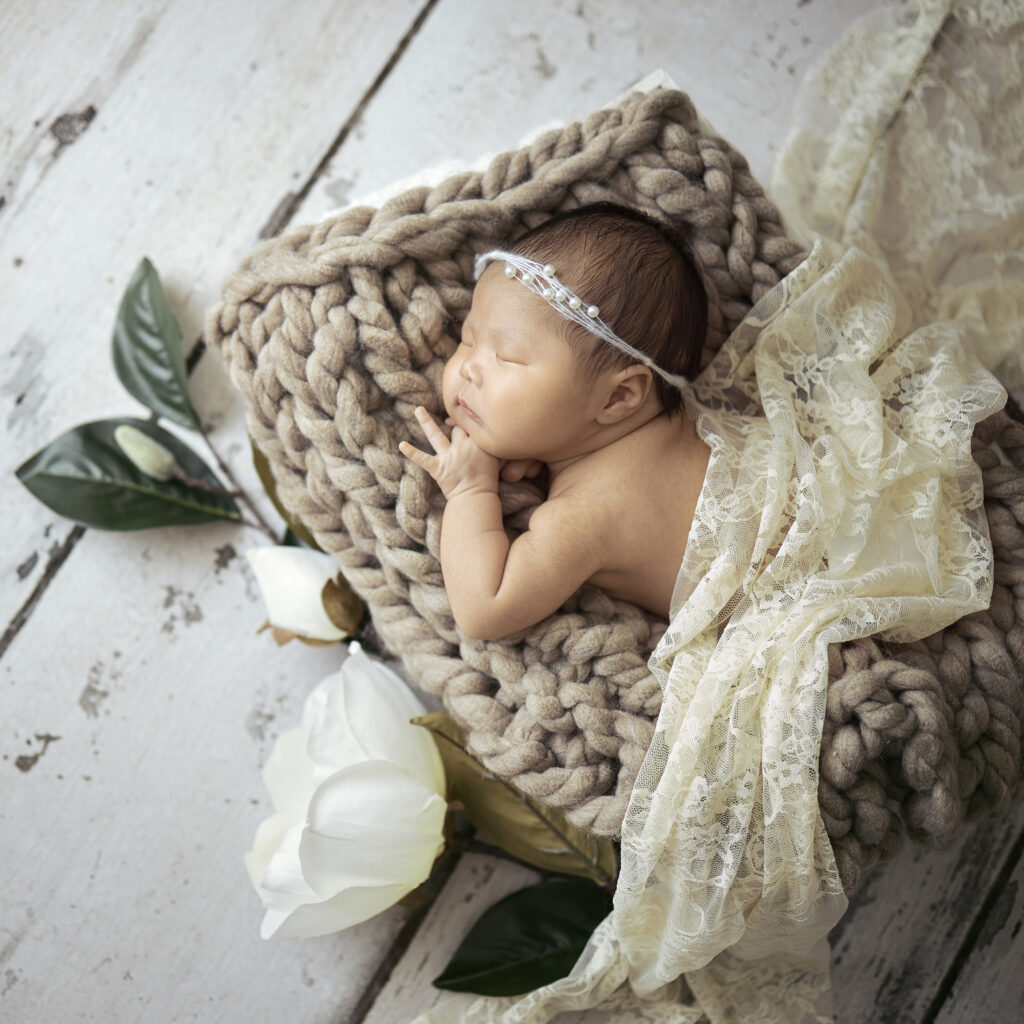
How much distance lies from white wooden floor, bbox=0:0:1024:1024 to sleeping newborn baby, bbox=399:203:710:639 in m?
0.34

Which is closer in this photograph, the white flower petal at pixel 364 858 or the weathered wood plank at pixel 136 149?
the white flower petal at pixel 364 858

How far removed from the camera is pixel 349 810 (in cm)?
82

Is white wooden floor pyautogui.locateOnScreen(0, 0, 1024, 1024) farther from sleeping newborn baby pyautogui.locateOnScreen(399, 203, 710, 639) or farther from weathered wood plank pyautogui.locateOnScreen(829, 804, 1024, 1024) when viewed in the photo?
sleeping newborn baby pyautogui.locateOnScreen(399, 203, 710, 639)

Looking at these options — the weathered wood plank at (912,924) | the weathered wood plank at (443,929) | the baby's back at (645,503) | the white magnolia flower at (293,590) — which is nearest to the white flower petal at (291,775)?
the white magnolia flower at (293,590)

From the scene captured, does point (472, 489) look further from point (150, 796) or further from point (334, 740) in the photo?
point (150, 796)

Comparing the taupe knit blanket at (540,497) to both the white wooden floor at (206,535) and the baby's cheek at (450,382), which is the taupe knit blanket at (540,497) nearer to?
the baby's cheek at (450,382)

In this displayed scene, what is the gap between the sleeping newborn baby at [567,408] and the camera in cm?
82

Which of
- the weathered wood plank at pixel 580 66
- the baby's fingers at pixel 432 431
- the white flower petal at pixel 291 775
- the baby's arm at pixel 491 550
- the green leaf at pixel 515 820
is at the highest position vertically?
the weathered wood plank at pixel 580 66

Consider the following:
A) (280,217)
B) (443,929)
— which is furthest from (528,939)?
(280,217)

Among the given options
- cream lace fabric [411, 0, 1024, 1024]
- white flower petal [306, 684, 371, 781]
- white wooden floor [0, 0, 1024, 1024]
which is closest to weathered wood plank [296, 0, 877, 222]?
white wooden floor [0, 0, 1024, 1024]

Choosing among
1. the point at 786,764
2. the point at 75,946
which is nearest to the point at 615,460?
the point at 786,764

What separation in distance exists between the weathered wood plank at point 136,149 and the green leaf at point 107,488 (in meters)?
0.07

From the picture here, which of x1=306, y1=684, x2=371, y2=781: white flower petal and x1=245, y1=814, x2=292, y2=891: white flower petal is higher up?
x1=306, y1=684, x2=371, y2=781: white flower petal

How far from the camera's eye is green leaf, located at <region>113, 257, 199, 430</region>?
103cm
